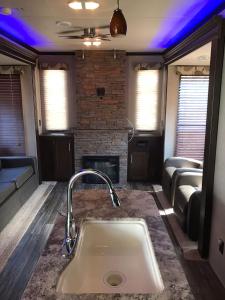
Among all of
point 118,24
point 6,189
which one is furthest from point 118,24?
point 6,189

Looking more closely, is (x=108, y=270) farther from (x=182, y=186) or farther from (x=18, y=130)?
(x=18, y=130)

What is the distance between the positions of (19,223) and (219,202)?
2763 millimetres

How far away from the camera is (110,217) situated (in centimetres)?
177

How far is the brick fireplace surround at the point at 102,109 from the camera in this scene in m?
5.12

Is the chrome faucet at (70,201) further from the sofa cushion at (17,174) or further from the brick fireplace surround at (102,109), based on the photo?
the brick fireplace surround at (102,109)

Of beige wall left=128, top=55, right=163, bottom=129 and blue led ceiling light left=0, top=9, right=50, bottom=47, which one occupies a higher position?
blue led ceiling light left=0, top=9, right=50, bottom=47

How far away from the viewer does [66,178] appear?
5.55 metres

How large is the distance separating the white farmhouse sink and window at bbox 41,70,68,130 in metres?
4.12

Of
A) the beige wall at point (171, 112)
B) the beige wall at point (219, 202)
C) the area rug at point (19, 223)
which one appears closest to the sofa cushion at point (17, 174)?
the area rug at point (19, 223)

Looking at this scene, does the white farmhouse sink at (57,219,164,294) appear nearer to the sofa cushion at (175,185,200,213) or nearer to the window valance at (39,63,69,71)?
the sofa cushion at (175,185,200,213)

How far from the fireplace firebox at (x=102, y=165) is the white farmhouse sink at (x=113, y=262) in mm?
3661

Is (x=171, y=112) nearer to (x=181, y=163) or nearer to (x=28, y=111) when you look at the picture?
(x=181, y=163)

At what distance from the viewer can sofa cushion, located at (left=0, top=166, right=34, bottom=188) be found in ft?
13.2

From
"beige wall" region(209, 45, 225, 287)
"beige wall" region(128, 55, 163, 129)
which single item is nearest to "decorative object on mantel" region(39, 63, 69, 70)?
"beige wall" region(128, 55, 163, 129)
